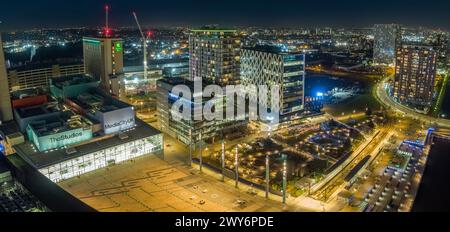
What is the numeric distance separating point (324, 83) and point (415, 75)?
19695mm

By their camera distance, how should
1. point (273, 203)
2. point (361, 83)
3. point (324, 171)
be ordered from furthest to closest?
1. point (361, 83)
2. point (324, 171)
3. point (273, 203)

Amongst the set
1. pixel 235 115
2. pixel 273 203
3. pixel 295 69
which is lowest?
pixel 273 203

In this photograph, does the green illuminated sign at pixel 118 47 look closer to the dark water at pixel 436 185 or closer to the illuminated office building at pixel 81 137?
the illuminated office building at pixel 81 137

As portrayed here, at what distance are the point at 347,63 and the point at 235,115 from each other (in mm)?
65150

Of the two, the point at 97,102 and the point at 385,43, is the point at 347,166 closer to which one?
the point at 97,102

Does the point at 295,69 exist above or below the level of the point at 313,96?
above

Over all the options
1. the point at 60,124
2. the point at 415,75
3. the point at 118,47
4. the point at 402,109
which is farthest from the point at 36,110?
the point at 415,75

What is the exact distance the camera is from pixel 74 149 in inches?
1185

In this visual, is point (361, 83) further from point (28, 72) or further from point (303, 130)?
point (28, 72)

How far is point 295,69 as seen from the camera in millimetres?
45312

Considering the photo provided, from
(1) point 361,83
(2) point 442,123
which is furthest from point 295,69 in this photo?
(1) point 361,83

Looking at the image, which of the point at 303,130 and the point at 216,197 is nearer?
the point at 216,197

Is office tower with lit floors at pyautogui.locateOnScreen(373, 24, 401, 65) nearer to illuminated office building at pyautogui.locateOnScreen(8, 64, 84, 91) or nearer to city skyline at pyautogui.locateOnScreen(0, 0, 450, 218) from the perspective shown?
city skyline at pyautogui.locateOnScreen(0, 0, 450, 218)

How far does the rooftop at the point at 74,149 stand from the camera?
28.5m
